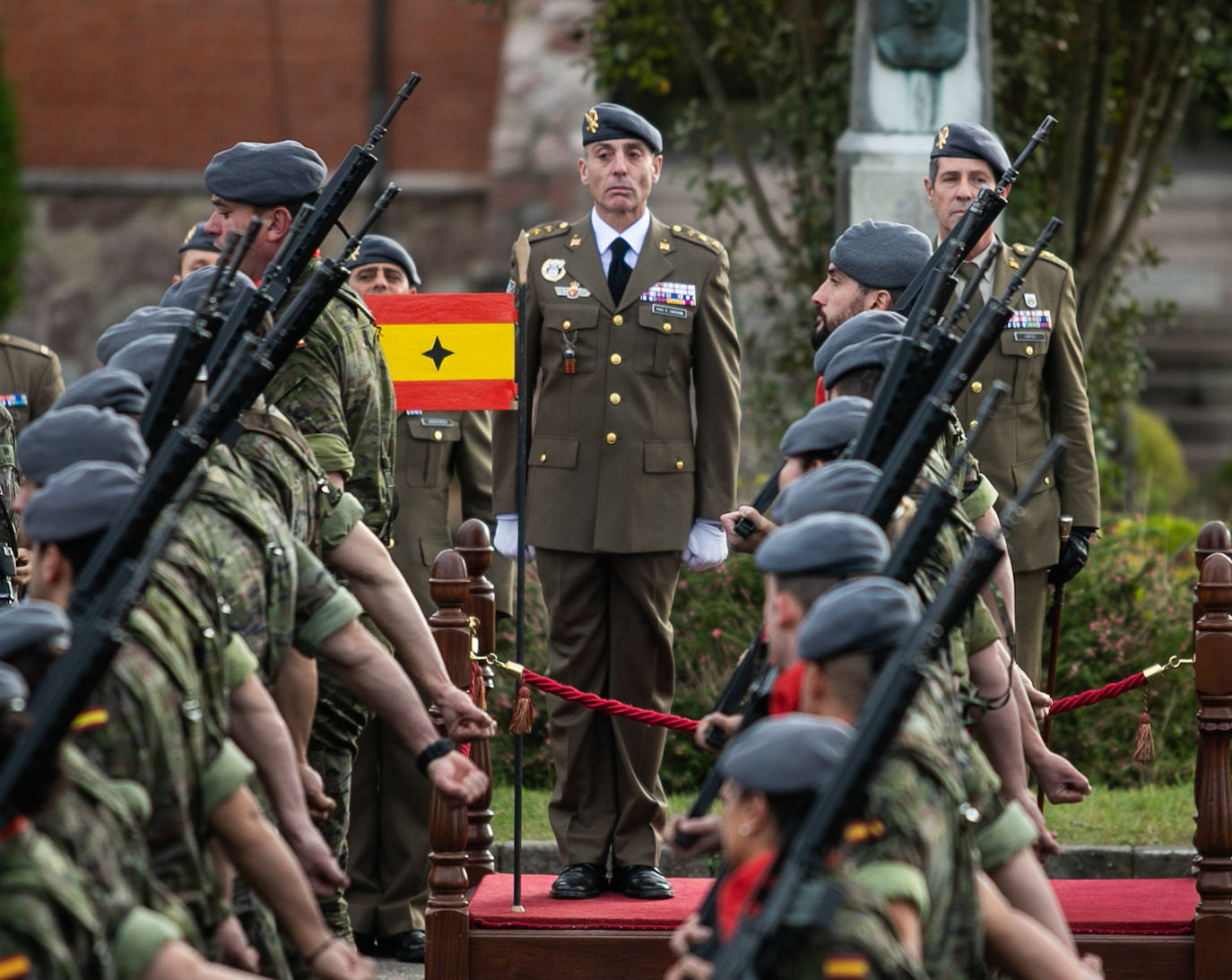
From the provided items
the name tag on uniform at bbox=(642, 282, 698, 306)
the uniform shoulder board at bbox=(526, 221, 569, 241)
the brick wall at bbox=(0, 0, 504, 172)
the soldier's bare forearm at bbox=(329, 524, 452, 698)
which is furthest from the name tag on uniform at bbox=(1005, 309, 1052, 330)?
the brick wall at bbox=(0, 0, 504, 172)

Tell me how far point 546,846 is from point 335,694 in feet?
7.48

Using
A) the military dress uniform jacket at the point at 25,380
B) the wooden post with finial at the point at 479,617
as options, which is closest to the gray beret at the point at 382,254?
the military dress uniform jacket at the point at 25,380

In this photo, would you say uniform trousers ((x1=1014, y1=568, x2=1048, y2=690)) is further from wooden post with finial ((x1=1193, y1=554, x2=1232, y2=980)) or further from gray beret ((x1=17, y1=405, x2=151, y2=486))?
gray beret ((x1=17, y1=405, x2=151, y2=486))

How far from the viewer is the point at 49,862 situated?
9.73ft

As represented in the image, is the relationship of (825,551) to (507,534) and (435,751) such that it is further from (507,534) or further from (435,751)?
(507,534)

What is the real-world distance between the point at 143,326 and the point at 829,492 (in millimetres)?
1703

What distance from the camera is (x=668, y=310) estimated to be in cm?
673

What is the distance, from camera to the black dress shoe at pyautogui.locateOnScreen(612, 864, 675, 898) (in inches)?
251

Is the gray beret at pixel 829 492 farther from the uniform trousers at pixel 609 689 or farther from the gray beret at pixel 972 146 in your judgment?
the gray beret at pixel 972 146

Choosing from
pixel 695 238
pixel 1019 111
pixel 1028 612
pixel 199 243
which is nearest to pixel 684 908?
pixel 1028 612

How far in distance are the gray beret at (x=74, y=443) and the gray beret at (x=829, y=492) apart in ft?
4.17

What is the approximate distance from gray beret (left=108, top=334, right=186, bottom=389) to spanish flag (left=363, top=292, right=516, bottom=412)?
2.13 meters

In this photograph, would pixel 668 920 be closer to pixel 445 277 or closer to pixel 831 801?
pixel 831 801

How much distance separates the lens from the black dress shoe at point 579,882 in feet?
20.8
